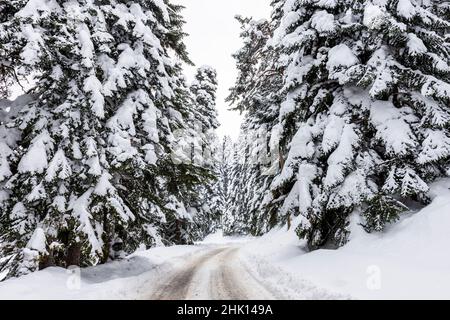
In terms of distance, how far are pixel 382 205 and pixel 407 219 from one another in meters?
0.98

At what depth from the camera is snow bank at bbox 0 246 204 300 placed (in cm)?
882

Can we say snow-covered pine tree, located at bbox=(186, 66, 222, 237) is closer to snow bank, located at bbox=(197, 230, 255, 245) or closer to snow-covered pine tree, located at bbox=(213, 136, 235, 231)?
snow bank, located at bbox=(197, 230, 255, 245)

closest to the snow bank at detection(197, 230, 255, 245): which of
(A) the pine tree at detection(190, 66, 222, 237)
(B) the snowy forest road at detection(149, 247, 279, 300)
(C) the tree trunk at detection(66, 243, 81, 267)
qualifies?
(A) the pine tree at detection(190, 66, 222, 237)

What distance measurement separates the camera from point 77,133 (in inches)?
461

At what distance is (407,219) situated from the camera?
11.5 meters

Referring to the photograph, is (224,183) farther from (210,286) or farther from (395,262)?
(395,262)

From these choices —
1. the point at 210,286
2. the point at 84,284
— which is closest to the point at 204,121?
the point at 210,286

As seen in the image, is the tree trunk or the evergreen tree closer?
the evergreen tree

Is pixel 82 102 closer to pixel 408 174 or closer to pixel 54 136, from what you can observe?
pixel 54 136

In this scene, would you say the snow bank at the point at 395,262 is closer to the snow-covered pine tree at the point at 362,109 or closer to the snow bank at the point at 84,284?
the snow-covered pine tree at the point at 362,109

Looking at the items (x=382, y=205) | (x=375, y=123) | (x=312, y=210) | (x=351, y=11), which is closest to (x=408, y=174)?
(x=382, y=205)

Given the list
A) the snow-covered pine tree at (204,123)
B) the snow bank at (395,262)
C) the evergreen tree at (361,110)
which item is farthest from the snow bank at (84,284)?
the snow-covered pine tree at (204,123)

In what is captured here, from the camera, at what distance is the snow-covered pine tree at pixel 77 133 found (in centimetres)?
1036

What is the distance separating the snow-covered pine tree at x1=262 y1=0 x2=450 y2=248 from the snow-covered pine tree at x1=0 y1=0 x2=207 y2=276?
5.28 meters
